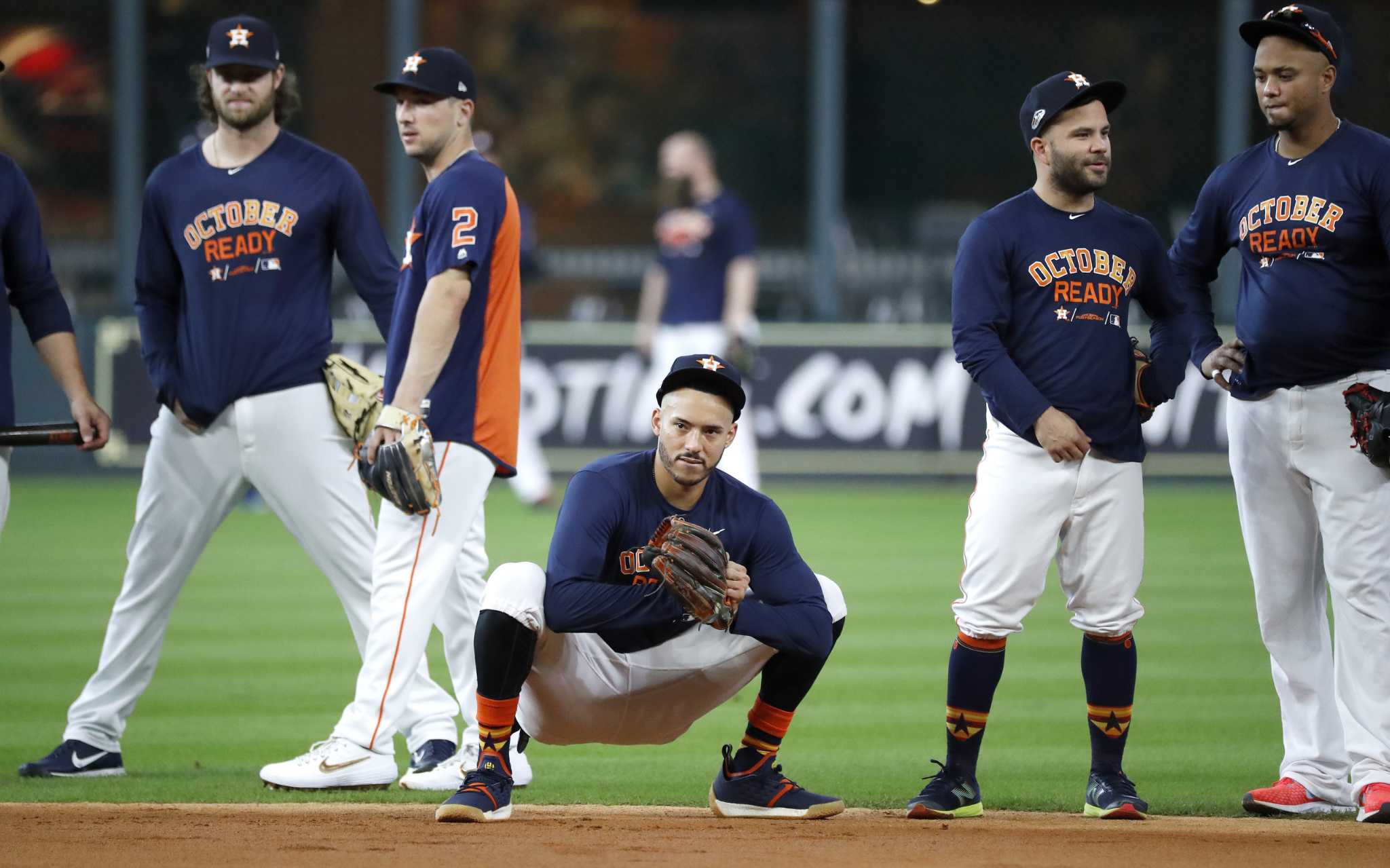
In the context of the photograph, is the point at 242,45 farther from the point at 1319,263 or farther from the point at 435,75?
the point at 1319,263

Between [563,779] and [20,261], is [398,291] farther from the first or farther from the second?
[563,779]

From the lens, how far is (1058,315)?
535cm

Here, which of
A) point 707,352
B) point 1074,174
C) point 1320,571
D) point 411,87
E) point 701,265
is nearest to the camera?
point 1074,174

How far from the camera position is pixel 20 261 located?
19.2 feet

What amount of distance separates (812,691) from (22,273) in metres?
3.78

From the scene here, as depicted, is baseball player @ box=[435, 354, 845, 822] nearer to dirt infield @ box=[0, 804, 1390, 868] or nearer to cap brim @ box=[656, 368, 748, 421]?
cap brim @ box=[656, 368, 748, 421]

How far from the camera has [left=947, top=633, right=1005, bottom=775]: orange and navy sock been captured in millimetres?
5375

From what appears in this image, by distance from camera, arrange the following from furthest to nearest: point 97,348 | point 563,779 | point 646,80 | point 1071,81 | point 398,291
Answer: point 646,80, point 97,348, point 563,779, point 398,291, point 1071,81

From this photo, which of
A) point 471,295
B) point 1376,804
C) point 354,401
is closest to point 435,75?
point 471,295

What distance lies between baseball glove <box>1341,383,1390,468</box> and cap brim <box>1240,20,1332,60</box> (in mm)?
1055

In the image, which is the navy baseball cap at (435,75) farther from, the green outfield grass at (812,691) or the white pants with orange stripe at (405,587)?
the green outfield grass at (812,691)

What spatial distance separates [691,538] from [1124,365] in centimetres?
151

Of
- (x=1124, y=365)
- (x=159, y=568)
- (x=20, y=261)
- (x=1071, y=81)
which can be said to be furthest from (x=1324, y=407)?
(x=20, y=261)

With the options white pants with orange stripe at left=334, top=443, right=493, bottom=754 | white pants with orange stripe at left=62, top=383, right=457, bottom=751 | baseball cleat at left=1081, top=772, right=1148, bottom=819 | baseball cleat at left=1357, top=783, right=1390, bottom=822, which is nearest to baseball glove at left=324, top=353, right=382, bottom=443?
white pants with orange stripe at left=62, top=383, right=457, bottom=751
